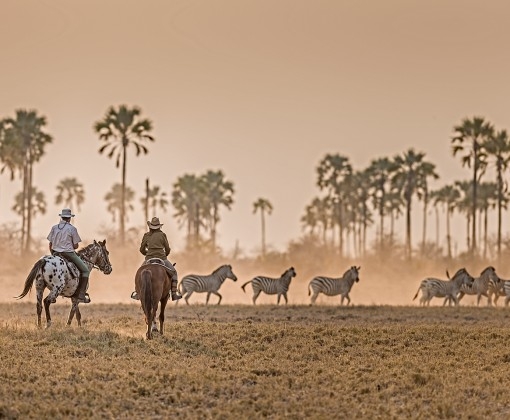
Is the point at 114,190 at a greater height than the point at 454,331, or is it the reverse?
the point at 114,190

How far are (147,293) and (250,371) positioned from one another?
4476mm

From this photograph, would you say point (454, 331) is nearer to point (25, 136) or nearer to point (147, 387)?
point (147, 387)

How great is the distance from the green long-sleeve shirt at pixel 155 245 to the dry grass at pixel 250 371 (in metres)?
1.91

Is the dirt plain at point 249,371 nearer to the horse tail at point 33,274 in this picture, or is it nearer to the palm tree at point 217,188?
the horse tail at point 33,274

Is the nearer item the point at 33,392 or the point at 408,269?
the point at 33,392

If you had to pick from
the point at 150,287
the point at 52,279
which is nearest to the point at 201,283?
the point at 52,279

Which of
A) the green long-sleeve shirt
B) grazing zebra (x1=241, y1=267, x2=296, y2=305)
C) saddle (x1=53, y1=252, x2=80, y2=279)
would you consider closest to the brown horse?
the green long-sleeve shirt

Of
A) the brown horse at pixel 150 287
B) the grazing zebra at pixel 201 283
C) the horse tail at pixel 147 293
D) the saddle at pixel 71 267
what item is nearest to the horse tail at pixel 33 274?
the saddle at pixel 71 267

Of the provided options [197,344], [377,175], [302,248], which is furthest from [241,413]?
[377,175]

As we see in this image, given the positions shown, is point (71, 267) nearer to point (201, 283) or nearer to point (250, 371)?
point (250, 371)

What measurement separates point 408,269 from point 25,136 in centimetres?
3426

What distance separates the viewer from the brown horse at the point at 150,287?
2167 cm

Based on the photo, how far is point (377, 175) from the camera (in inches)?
3962

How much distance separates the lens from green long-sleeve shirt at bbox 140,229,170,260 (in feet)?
74.5
